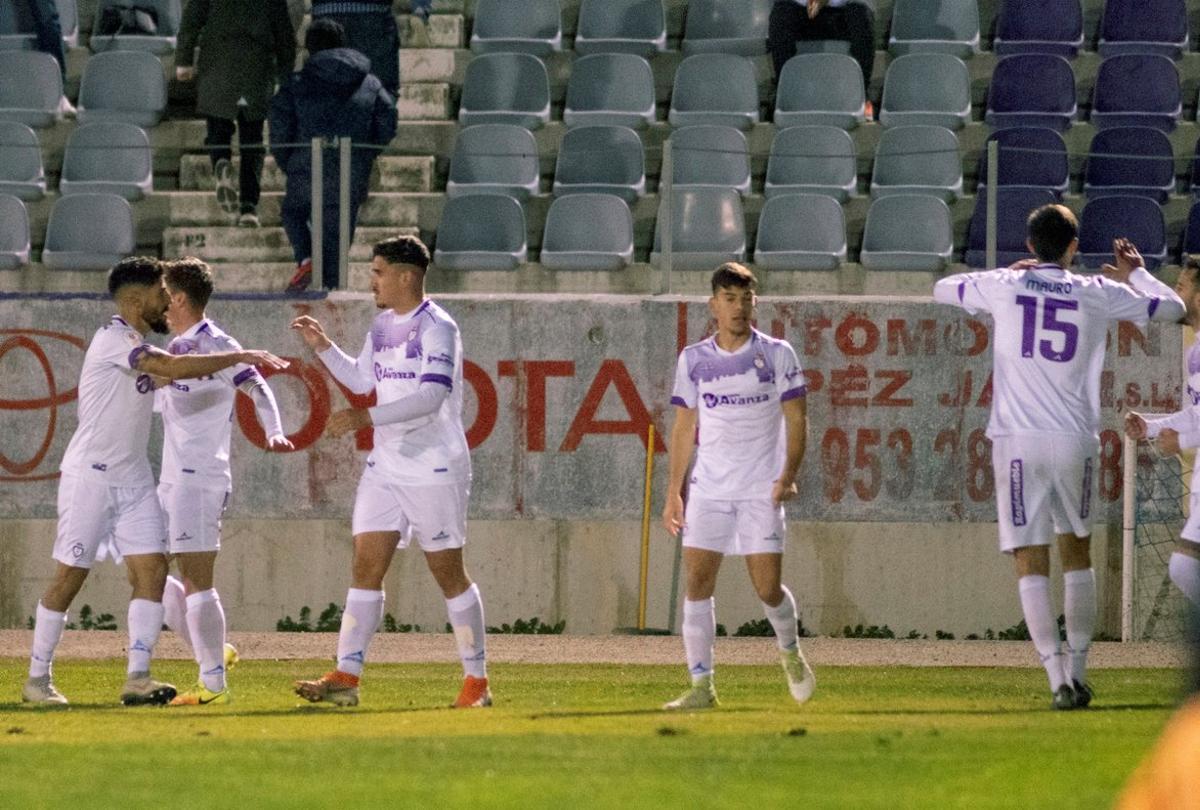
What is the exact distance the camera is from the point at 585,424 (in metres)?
15.2

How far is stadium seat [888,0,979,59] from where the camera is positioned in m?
18.0

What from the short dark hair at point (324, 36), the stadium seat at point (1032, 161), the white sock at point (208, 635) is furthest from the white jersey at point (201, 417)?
the stadium seat at point (1032, 161)

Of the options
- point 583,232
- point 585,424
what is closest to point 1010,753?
point 585,424

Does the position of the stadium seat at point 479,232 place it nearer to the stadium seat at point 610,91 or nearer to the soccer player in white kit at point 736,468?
the stadium seat at point 610,91

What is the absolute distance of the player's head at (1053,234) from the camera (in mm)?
9617

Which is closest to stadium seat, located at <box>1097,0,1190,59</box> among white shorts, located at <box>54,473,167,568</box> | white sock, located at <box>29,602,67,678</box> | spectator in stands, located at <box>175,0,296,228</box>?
spectator in stands, located at <box>175,0,296,228</box>

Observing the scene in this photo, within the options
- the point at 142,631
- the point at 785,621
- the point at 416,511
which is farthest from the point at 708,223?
the point at 142,631

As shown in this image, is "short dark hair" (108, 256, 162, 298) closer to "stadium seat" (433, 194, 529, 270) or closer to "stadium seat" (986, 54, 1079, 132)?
"stadium seat" (433, 194, 529, 270)

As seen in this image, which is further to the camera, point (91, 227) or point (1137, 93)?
point (1137, 93)

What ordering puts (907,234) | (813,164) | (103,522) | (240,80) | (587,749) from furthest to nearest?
(813,164), (240,80), (907,234), (103,522), (587,749)

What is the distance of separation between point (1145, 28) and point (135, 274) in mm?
11030

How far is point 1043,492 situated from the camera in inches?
373

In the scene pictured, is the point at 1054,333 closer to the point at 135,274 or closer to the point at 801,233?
the point at 135,274

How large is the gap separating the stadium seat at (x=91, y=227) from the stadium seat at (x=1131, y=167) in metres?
7.57
